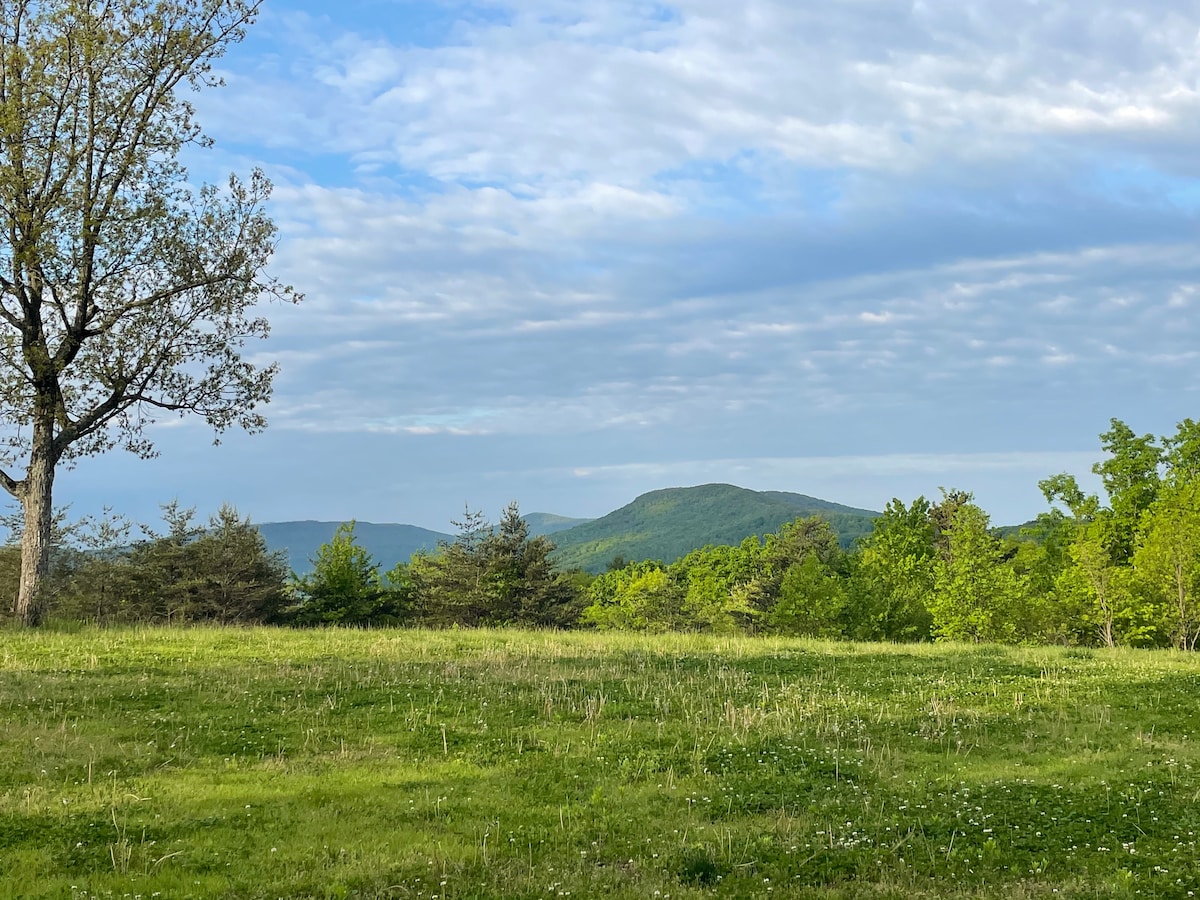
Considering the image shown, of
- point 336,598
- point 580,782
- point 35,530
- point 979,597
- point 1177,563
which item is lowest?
point 979,597

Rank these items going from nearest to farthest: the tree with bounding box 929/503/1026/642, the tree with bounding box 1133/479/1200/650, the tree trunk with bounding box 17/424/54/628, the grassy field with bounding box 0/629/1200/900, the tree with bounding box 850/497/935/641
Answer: the grassy field with bounding box 0/629/1200/900 < the tree trunk with bounding box 17/424/54/628 < the tree with bounding box 1133/479/1200/650 < the tree with bounding box 929/503/1026/642 < the tree with bounding box 850/497/935/641

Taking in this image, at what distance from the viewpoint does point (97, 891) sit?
7.28 metres

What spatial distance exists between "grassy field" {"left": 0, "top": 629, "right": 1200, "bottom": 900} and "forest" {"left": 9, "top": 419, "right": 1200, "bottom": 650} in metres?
19.1

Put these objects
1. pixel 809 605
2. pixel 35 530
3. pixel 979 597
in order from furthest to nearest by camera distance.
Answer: pixel 809 605
pixel 979 597
pixel 35 530

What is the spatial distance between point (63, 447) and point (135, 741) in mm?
18645

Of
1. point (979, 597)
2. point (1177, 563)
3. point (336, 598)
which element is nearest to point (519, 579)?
point (336, 598)

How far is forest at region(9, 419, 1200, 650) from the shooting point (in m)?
46.3

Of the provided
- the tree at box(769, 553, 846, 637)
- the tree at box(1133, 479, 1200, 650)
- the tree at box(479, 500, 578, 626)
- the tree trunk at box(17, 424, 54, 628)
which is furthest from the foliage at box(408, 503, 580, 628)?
the tree at box(1133, 479, 1200, 650)

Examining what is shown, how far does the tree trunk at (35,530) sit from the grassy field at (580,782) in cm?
707

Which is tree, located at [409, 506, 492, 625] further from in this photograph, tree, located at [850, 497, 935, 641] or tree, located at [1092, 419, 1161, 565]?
tree, located at [1092, 419, 1161, 565]

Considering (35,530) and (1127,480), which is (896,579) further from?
(35,530)

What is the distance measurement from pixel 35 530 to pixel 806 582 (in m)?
50.0

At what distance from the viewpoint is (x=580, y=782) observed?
1100cm

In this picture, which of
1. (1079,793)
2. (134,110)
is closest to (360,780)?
(1079,793)
